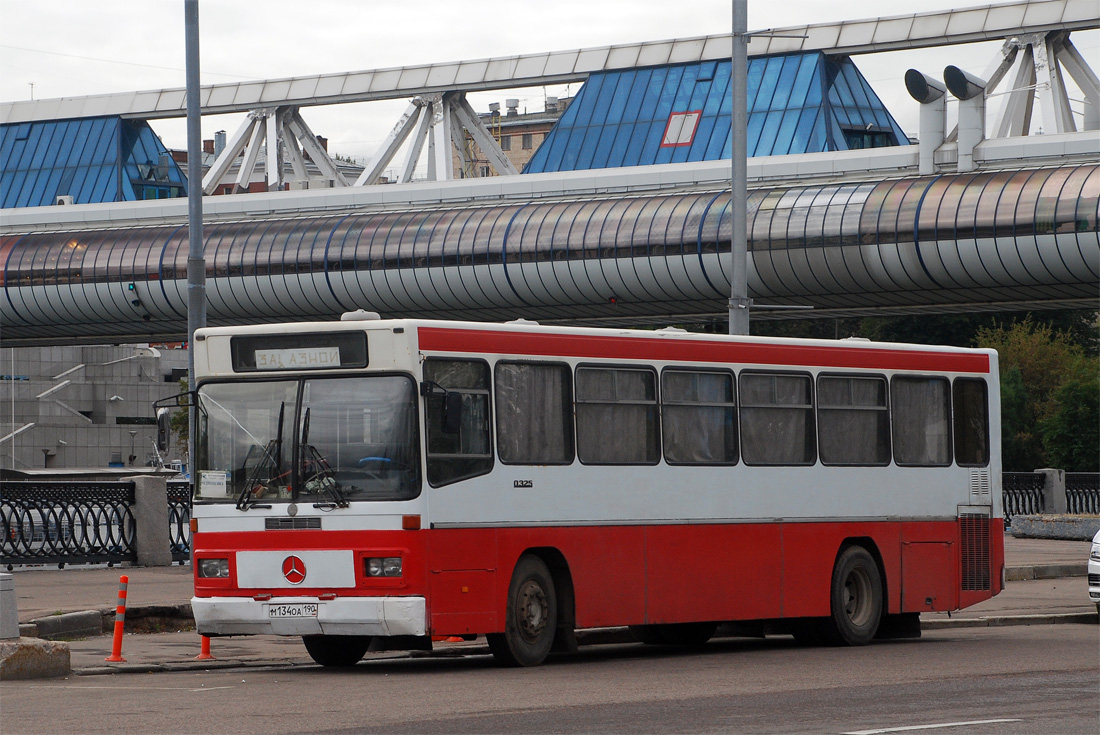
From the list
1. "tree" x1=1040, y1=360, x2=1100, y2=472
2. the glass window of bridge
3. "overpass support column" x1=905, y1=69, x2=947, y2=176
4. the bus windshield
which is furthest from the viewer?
"tree" x1=1040, y1=360, x2=1100, y2=472

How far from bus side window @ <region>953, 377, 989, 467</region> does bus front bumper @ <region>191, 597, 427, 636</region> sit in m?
7.20

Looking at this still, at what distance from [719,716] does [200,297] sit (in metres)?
13.5

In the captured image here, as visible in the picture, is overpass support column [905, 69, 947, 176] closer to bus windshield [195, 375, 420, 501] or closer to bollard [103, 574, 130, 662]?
bus windshield [195, 375, 420, 501]

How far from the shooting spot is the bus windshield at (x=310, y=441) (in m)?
13.7

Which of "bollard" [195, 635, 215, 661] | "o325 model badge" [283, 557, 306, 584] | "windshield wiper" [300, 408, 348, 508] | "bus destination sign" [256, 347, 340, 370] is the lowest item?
"bollard" [195, 635, 215, 661]

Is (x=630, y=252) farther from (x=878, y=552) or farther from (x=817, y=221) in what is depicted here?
(x=878, y=552)

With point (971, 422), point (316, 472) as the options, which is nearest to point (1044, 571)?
A: point (971, 422)

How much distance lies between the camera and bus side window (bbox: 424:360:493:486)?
13.8 meters

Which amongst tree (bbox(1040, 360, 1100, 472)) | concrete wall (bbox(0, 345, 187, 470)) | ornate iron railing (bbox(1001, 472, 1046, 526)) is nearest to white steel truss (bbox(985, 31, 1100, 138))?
ornate iron railing (bbox(1001, 472, 1046, 526))

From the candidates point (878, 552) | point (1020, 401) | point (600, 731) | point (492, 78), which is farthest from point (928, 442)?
point (1020, 401)

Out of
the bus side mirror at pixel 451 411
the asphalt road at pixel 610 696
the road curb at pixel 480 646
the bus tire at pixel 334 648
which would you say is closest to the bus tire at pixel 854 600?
the asphalt road at pixel 610 696

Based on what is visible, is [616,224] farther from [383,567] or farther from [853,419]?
[383,567]

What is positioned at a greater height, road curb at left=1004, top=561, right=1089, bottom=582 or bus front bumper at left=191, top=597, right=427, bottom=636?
bus front bumper at left=191, top=597, right=427, bottom=636

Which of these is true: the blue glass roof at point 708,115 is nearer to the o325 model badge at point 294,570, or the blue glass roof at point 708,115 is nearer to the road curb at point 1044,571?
the road curb at point 1044,571
